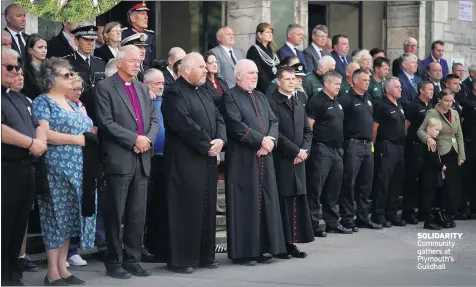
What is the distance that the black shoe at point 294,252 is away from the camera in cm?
1048

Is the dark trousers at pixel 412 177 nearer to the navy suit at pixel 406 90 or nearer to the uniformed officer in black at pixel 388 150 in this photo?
the uniformed officer in black at pixel 388 150

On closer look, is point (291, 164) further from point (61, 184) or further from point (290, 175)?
point (61, 184)

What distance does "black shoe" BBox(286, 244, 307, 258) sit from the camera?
412 inches

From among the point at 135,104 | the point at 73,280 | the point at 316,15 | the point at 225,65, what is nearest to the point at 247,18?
the point at 316,15

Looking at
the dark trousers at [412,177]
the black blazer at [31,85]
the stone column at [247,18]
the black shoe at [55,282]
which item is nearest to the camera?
the black shoe at [55,282]

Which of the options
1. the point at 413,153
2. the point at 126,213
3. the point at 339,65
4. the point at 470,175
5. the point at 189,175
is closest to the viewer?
the point at 126,213

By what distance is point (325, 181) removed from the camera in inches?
485

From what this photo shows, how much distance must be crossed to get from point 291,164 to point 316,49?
3.81m

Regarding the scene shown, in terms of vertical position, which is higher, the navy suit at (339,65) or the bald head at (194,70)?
the navy suit at (339,65)

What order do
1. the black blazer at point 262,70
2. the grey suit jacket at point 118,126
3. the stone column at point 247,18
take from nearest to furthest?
the grey suit jacket at point 118,126 < the black blazer at point 262,70 < the stone column at point 247,18

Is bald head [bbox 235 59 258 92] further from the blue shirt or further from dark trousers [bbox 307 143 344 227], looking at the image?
dark trousers [bbox 307 143 344 227]

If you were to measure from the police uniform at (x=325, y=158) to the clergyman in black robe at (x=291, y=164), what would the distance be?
1319mm

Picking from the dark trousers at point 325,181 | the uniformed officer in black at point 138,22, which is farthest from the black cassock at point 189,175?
the dark trousers at point 325,181

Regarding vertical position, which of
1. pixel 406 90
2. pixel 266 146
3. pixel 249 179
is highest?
pixel 406 90
